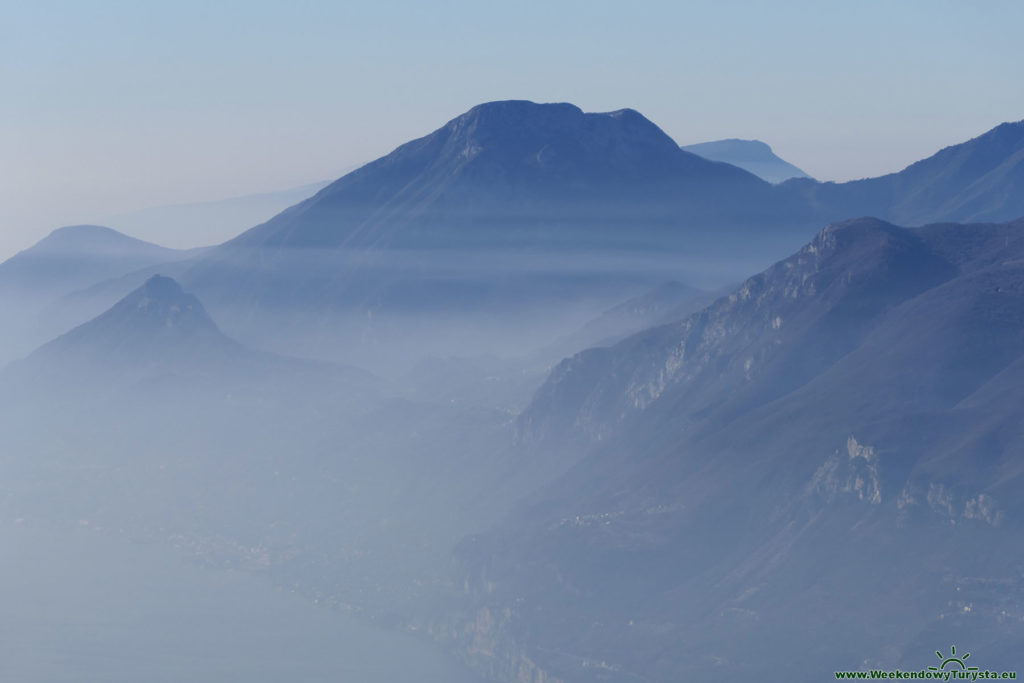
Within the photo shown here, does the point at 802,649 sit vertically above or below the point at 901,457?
below

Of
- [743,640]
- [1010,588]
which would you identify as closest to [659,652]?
[743,640]

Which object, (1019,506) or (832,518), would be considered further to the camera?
(832,518)

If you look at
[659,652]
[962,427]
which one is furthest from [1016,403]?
[659,652]

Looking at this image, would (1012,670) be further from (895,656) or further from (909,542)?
(909,542)

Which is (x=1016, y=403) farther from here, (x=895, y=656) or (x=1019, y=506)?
(x=895, y=656)

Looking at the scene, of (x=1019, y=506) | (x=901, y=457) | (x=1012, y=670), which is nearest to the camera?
(x=1012, y=670)

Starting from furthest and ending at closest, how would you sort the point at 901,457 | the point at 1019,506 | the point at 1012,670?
1. the point at 901,457
2. the point at 1019,506
3. the point at 1012,670

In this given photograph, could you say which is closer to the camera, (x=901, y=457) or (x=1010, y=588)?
(x=1010, y=588)

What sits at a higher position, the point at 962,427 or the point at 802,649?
the point at 962,427
